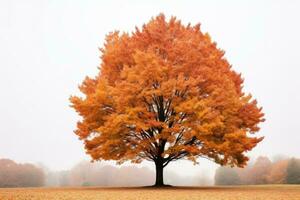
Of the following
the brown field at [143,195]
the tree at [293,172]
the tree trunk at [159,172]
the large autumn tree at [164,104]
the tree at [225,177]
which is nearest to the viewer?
the brown field at [143,195]

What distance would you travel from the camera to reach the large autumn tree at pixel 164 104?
27000mm

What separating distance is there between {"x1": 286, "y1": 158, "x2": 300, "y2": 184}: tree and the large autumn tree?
10.1 meters

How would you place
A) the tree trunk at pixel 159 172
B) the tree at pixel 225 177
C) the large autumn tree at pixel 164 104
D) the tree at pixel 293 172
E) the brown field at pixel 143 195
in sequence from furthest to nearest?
1. the tree at pixel 225 177
2. the tree at pixel 293 172
3. the tree trunk at pixel 159 172
4. the large autumn tree at pixel 164 104
5. the brown field at pixel 143 195

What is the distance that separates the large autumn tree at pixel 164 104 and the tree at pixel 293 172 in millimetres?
10111

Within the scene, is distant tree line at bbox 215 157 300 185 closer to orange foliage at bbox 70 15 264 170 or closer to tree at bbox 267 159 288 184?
tree at bbox 267 159 288 184

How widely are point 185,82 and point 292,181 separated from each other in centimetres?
1830

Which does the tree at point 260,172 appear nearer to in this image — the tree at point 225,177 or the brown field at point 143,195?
Result: the tree at point 225,177

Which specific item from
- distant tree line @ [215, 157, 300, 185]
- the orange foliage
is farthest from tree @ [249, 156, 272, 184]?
the orange foliage

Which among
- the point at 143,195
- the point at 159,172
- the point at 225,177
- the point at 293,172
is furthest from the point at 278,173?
the point at 143,195

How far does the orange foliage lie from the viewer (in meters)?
27.0

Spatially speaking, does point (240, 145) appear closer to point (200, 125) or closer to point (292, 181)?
point (200, 125)

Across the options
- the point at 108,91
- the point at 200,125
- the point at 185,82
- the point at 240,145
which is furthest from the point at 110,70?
the point at 240,145

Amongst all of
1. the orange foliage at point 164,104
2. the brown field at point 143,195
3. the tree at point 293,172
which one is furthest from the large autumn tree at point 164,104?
the tree at point 293,172

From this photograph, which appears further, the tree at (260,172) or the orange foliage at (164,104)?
the tree at (260,172)
